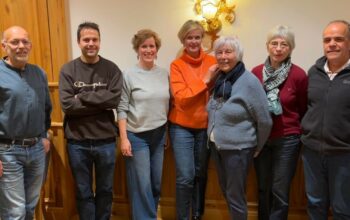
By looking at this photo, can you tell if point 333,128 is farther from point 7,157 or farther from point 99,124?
point 7,157

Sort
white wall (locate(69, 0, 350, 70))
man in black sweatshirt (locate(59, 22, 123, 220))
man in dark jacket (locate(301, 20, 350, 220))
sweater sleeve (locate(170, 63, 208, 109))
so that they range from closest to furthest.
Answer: man in dark jacket (locate(301, 20, 350, 220)), man in black sweatshirt (locate(59, 22, 123, 220)), sweater sleeve (locate(170, 63, 208, 109)), white wall (locate(69, 0, 350, 70))

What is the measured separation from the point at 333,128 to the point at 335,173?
243 mm

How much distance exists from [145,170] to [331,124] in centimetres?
116

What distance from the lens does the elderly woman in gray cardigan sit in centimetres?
196

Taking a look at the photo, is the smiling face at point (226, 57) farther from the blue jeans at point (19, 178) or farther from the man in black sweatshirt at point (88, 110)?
the blue jeans at point (19, 178)

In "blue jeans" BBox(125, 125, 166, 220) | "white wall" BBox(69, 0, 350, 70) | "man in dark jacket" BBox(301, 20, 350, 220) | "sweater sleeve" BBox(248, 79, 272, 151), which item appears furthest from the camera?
"white wall" BBox(69, 0, 350, 70)

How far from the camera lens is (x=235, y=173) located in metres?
2.04

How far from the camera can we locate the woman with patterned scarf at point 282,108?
2.04 m

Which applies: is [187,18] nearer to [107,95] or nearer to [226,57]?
[226,57]

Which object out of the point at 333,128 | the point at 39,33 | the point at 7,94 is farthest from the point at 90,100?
the point at 333,128

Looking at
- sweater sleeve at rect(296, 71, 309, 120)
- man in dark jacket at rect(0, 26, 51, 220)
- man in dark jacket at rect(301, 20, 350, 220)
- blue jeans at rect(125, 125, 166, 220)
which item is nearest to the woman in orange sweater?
blue jeans at rect(125, 125, 166, 220)

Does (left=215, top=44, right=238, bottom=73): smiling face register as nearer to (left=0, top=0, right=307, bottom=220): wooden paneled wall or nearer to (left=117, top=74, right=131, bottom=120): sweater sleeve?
(left=117, top=74, right=131, bottom=120): sweater sleeve

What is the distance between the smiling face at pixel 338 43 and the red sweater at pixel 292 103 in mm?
237

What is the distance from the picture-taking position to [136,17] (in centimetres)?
267
